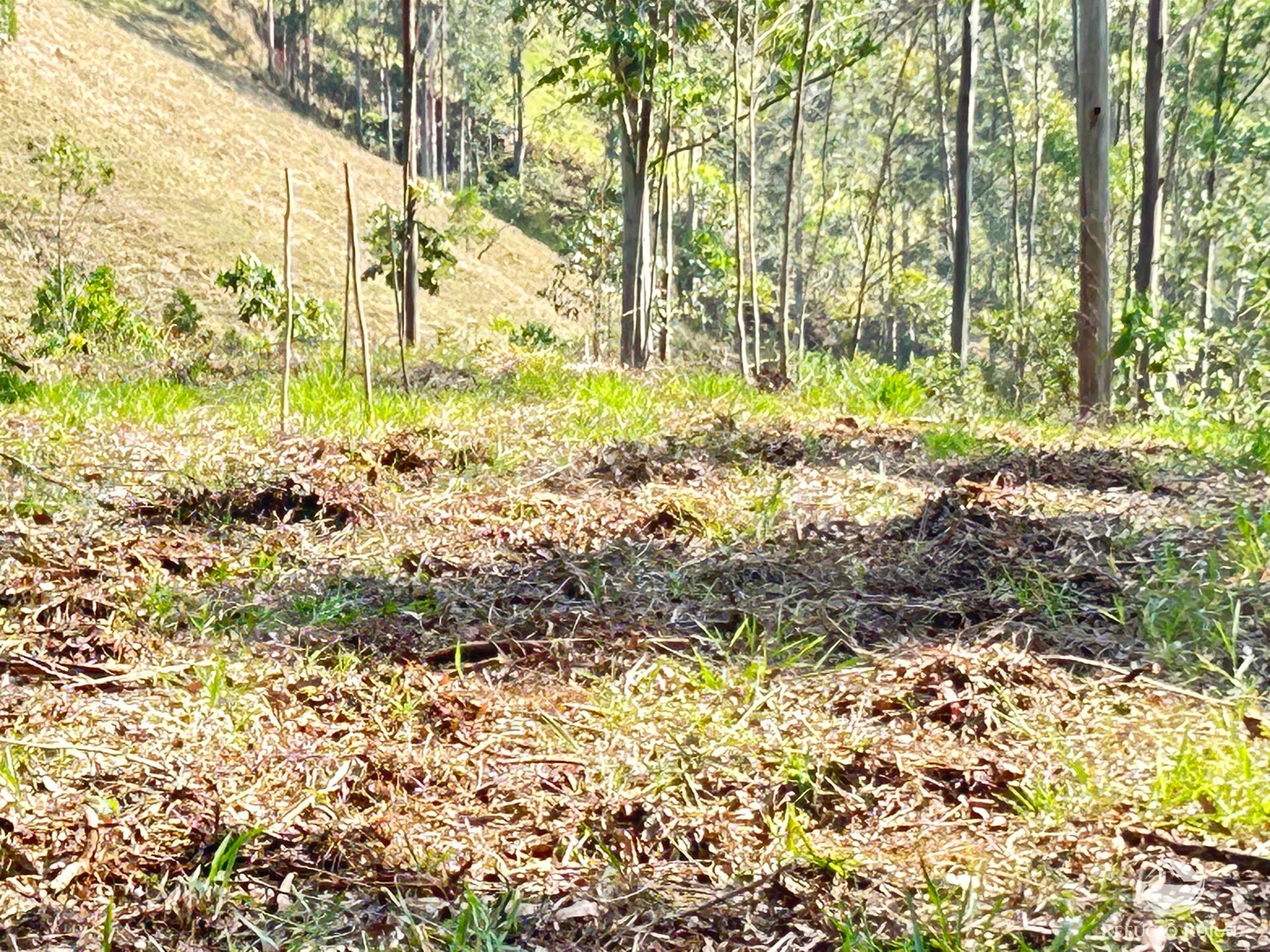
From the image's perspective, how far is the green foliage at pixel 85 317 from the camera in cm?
1088

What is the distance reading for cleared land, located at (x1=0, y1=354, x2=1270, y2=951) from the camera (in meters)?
1.75

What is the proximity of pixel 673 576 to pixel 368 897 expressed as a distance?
1689 mm

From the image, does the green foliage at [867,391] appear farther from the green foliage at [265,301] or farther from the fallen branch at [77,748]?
the green foliage at [265,301]

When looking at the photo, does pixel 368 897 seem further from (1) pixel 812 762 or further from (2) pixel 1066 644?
(2) pixel 1066 644

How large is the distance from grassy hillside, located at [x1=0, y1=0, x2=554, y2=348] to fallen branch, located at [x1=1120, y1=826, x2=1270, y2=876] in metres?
23.4

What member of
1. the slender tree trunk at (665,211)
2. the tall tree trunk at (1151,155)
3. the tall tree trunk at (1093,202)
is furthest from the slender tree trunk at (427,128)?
the tall tree trunk at (1093,202)

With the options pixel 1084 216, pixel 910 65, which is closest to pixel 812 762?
pixel 1084 216

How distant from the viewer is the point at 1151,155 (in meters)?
12.3

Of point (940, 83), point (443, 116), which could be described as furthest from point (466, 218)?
point (443, 116)

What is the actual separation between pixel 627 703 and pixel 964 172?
54.7 feet

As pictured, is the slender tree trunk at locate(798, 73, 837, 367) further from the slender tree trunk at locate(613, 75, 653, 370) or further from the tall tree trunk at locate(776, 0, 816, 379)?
the slender tree trunk at locate(613, 75, 653, 370)

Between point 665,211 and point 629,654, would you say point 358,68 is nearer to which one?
point 665,211

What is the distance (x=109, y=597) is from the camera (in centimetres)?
299

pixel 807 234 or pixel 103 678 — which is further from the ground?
pixel 807 234
